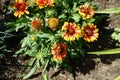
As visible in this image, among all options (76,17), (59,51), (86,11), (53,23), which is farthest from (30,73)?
(86,11)

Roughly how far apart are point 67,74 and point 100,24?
0.77 m

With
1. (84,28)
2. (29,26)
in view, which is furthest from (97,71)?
(29,26)

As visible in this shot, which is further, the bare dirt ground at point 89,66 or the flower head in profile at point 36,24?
the bare dirt ground at point 89,66

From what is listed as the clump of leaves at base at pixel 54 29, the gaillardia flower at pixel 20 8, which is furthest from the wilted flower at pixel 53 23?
the gaillardia flower at pixel 20 8

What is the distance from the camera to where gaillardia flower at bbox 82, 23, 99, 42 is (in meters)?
3.49

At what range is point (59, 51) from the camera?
3.34m

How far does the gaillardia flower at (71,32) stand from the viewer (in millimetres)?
3373

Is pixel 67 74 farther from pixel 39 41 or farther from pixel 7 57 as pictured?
pixel 7 57

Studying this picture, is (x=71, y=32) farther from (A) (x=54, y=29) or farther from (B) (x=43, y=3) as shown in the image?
(B) (x=43, y=3)

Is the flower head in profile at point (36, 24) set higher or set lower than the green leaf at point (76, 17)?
higher

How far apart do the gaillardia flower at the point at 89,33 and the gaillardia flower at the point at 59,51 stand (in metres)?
0.27

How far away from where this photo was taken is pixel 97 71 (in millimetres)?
3713

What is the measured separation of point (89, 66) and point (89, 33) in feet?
→ 1.47

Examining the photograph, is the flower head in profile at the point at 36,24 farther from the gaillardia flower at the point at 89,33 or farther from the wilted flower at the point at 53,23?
the gaillardia flower at the point at 89,33
